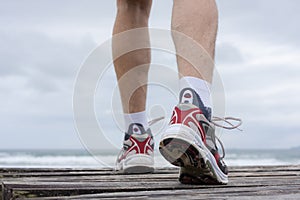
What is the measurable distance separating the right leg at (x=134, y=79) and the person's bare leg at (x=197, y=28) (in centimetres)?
52

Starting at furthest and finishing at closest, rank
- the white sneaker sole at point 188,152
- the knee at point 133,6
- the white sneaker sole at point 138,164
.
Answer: the knee at point 133,6, the white sneaker sole at point 138,164, the white sneaker sole at point 188,152

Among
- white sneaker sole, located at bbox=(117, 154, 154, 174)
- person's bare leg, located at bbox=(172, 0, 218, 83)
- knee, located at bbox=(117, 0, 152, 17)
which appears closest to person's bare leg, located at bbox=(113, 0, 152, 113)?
knee, located at bbox=(117, 0, 152, 17)

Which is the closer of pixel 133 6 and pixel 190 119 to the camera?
pixel 190 119

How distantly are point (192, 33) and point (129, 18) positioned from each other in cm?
59

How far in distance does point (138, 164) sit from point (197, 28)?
0.60 meters

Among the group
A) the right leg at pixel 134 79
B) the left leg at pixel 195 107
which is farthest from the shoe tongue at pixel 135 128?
the left leg at pixel 195 107

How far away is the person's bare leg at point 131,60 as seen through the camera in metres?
1.75

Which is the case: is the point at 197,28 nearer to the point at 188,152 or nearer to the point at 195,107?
the point at 195,107

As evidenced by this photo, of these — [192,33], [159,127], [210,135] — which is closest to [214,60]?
[192,33]

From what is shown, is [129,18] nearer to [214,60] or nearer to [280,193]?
[214,60]

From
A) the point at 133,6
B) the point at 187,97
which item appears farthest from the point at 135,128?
the point at 187,97

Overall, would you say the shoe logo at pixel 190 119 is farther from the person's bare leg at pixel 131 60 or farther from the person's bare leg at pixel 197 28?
the person's bare leg at pixel 131 60

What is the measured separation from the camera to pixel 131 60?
178cm

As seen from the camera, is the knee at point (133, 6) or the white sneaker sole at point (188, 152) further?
the knee at point (133, 6)
